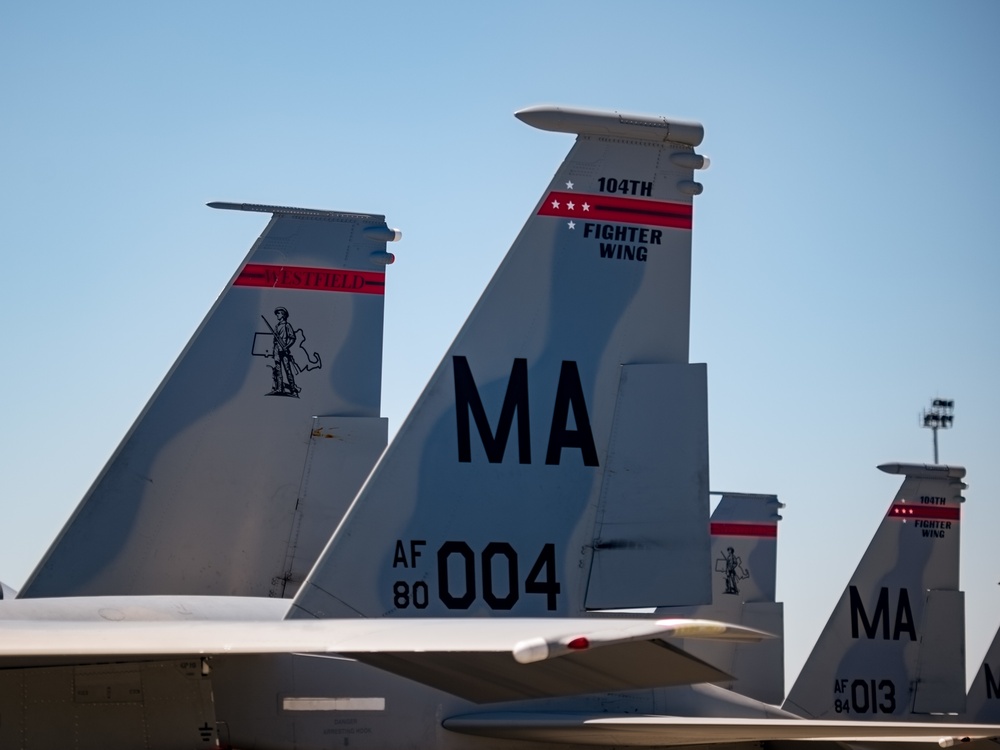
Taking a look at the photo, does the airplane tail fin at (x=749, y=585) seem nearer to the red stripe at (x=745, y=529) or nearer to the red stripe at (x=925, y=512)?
the red stripe at (x=745, y=529)

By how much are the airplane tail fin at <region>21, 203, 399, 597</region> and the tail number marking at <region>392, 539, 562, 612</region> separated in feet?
11.3

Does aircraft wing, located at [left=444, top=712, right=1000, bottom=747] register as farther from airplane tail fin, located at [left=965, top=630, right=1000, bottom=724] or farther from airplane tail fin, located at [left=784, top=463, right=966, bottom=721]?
airplane tail fin, located at [left=965, top=630, right=1000, bottom=724]

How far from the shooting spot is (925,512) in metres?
17.2

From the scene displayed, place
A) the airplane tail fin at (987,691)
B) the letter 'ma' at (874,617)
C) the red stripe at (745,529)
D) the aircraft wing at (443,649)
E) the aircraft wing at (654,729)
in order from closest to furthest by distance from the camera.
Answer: the aircraft wing at (443,649) < the aircraft wing at (654,729) < the letter 'ma' at (874,617) < the red stripe at (745,529) < the airplane tail fin at (987,691)

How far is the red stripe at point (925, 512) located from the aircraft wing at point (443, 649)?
38.9 feet

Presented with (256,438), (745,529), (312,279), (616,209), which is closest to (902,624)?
(745,529)

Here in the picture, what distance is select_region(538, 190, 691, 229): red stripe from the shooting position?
28.8ft

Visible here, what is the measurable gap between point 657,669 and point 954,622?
40.2ft

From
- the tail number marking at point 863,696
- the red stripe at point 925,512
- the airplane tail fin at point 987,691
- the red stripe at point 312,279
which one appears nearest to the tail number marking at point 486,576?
the red stripe at point 312,279

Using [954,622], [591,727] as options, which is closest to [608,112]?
[591,727]

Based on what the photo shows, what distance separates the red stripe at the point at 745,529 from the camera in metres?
19.1

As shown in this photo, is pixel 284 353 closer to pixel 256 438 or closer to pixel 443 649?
pixel 256 438

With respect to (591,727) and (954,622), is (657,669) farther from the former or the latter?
(954,622)

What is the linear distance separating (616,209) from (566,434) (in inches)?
62.5
